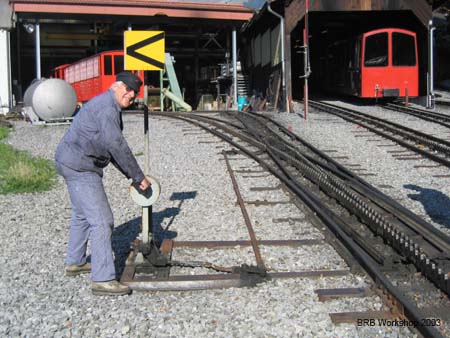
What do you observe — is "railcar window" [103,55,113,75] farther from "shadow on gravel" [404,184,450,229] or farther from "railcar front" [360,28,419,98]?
"shadow on gravel" [404,184,450,229]

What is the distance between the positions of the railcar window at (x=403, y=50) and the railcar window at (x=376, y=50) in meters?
0.36

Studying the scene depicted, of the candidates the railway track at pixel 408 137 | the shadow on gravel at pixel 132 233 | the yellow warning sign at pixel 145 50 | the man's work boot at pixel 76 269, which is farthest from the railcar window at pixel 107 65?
the man's work boot at pixel 76 269

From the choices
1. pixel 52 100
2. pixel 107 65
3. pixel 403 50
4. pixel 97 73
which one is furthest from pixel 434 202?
pixel 97 73

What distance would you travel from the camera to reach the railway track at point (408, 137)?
11.4 m

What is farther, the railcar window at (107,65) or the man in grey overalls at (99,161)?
the railcar window at (107,65)

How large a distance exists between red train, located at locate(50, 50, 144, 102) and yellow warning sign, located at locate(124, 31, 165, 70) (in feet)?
57.8

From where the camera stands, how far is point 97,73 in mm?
25625

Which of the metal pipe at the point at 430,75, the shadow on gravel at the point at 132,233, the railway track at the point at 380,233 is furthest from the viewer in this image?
the metal pipe at the point at 430,75

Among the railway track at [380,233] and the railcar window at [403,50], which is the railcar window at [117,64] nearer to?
the railcar window at [403,50]

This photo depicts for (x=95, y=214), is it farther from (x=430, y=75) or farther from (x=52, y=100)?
(x=430, y=75)

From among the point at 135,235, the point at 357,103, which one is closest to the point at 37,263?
the point at 135,235

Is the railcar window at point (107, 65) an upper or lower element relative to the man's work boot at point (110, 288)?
upper

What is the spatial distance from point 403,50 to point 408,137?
342 inches

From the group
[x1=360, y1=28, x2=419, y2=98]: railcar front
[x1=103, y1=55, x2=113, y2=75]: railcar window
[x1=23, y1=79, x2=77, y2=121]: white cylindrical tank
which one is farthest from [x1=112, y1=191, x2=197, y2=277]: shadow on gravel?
[x1=103, y1=55, x2=113, y2=75]: railcar window
